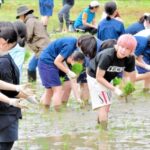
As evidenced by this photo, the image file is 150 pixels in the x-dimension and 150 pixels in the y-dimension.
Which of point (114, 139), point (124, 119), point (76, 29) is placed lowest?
point (76, 29)

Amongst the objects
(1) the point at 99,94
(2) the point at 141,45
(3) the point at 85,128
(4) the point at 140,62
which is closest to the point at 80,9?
(4) the point at 140,62

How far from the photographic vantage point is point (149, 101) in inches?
455

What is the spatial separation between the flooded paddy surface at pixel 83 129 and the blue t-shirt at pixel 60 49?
84 cm

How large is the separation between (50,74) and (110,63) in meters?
1.96

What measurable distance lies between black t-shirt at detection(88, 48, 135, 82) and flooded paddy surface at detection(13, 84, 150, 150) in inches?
31.1

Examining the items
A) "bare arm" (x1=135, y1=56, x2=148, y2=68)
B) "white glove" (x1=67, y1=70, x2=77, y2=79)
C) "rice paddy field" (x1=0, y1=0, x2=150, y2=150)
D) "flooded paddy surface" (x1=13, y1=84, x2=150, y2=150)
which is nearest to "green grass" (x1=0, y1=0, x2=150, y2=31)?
"bare arm" (x1=135, y1=56, x2=148, y2=68)

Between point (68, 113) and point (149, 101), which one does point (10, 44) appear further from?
point (149, 101)

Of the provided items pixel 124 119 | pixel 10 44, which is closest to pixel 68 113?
pixel 124 119

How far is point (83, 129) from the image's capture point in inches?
→ 365

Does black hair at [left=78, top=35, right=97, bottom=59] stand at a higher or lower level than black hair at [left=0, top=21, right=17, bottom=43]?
lower

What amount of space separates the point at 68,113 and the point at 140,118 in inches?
44.0

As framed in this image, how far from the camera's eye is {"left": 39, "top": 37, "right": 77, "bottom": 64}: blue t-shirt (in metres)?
9.77

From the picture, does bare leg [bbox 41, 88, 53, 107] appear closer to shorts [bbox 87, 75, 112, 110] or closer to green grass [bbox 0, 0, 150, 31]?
shorts [bbox 87, 75, 112, 110]

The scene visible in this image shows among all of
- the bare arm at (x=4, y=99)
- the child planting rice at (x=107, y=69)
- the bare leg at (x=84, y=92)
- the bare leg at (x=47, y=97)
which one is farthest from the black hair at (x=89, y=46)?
the bare arm at (x=4, y=99)
